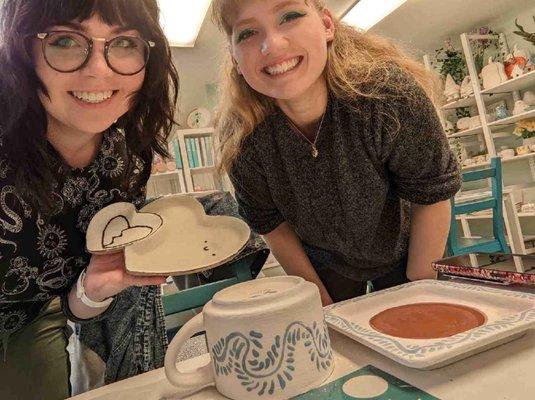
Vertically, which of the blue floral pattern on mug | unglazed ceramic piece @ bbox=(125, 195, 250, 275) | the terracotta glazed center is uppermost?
unglazed ceramic piece @ bbox=(125, 195, 250, 275)

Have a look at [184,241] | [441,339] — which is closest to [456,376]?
[441,339]

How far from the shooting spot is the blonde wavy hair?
0.91 metres

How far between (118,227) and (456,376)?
471 mm

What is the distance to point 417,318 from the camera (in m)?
0.53

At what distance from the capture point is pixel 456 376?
16.5 inches

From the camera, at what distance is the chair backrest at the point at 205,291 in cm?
88

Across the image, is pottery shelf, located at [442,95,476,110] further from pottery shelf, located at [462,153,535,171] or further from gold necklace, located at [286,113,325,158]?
gold necklace, located at [286,113,325,158]

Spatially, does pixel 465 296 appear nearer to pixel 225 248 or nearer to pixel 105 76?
pixel 225 248

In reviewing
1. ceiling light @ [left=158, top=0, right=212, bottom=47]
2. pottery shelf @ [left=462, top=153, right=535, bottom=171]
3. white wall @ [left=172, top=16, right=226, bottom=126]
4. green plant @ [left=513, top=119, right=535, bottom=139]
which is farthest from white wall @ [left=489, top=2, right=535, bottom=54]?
ceiling light @ [left=158, top=0, right=212, bottom=47]

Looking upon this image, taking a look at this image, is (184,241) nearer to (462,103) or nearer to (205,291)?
(205,291)

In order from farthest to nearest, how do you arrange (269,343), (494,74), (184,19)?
(494,74), (184,19), (269,343)

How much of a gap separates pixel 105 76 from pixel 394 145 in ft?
1.96

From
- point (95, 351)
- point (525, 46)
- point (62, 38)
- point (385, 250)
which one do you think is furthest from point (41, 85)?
point (525, 46)

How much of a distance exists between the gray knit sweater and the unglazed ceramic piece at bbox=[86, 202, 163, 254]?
433 mm
